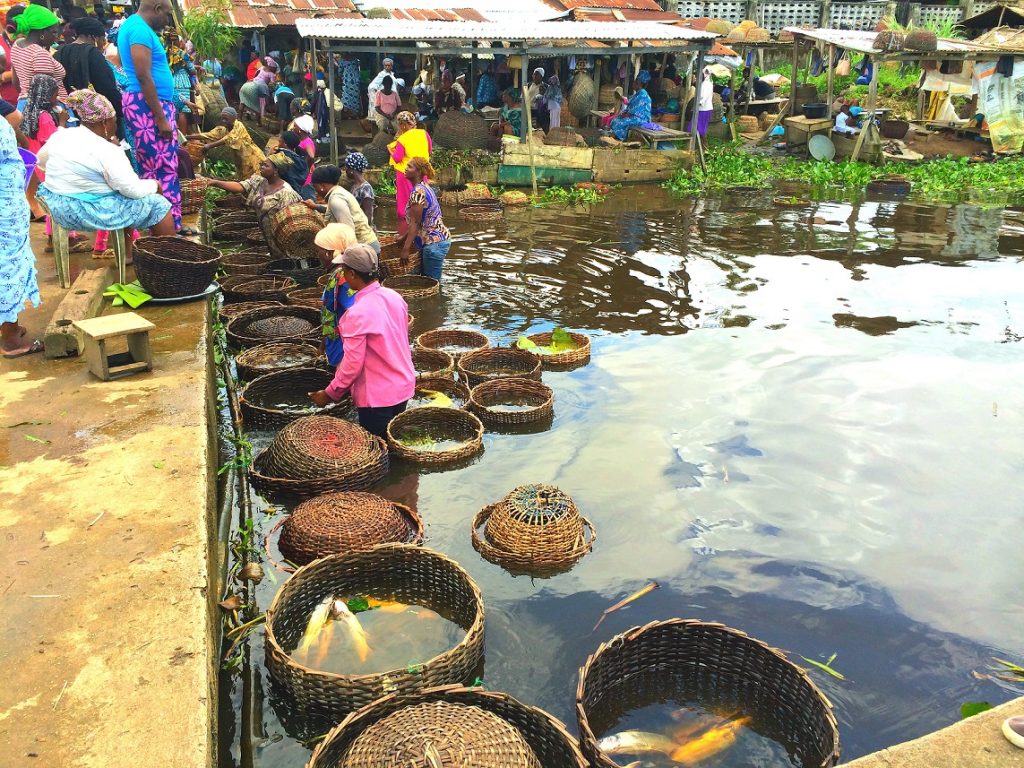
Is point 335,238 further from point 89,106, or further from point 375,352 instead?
point 89,106

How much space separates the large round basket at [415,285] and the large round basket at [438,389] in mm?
2377

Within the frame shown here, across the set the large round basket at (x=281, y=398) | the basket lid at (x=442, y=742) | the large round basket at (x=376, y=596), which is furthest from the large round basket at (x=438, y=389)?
the basket lid at (x=442, y=742)

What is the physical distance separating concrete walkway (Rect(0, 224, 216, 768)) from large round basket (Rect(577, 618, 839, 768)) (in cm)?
168

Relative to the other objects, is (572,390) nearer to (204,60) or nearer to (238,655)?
(238,655)

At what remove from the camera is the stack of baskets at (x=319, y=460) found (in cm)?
510

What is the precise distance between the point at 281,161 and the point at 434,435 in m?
4.85

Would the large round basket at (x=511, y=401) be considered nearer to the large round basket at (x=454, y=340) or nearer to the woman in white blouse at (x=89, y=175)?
the large round basket at (x=454, y=340)

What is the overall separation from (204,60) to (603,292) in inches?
514

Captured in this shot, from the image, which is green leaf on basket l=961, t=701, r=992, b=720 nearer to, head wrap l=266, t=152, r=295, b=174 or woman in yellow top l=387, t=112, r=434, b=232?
woman in yellow top l=387, t=112, r=434, b=232

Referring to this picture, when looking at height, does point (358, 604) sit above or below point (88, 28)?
below

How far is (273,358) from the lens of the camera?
276 inches

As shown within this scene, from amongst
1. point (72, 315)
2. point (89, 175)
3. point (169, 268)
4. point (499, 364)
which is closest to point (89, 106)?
point (89, 175)

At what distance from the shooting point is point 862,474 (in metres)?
5.75

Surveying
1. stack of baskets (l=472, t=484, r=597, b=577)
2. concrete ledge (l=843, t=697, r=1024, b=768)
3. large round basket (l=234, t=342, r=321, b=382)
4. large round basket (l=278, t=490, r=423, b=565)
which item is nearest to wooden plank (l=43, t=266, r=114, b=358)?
large round basket (l=234, t=342, r=321, b=382)
